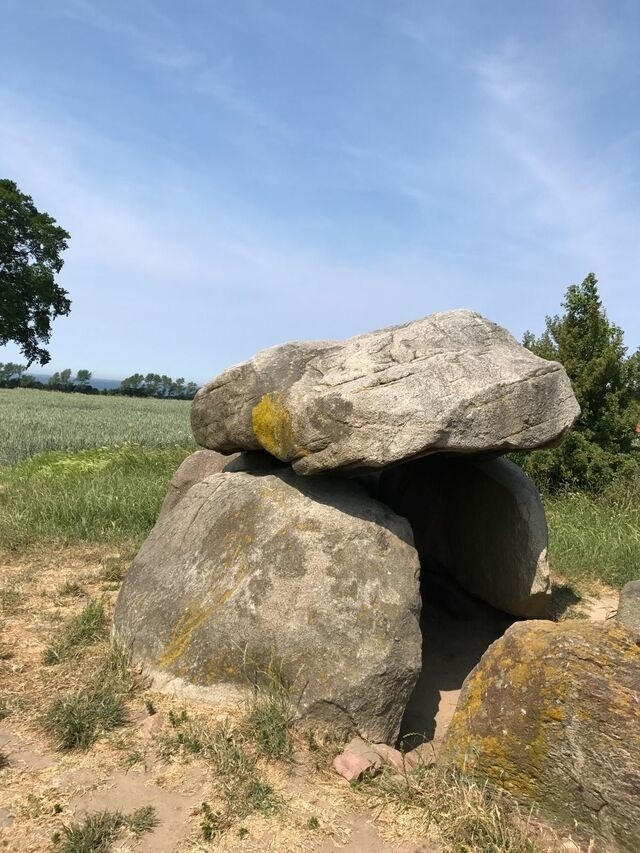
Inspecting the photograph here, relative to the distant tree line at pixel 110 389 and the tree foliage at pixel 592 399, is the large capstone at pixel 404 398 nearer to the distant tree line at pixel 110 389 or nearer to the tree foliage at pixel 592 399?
the tree foliage at pixel 592 399

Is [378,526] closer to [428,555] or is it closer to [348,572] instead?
[348,572]

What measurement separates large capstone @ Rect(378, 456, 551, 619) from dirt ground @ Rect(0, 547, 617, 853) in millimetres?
1142

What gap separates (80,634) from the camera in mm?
5293

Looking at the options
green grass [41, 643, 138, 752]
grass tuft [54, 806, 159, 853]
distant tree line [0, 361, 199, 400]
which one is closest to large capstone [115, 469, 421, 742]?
green grass [41, 643, 138, 752]

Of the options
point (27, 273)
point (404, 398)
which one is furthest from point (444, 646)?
point (27, 273)

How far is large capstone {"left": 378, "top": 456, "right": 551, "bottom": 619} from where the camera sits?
559cm

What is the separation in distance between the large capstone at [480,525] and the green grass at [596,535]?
2162 mm

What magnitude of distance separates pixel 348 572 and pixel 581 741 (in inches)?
70.3

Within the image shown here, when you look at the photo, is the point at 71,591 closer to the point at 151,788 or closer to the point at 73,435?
the point at 151,788

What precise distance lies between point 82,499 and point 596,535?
22.7 feet

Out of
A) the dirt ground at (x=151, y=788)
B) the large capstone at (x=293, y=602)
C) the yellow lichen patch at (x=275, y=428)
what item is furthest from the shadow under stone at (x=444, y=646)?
the yellow lichen patch at (x=275, y=428)

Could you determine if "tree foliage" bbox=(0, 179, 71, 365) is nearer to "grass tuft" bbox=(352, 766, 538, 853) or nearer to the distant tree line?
the distant tree line

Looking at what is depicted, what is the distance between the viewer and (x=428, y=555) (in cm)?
673

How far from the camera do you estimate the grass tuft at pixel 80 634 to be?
16.3 ft
